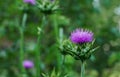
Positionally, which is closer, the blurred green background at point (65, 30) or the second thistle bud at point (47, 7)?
the second thistle bud at point (47, 7)

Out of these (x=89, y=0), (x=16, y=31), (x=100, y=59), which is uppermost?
(x=89, y=0)

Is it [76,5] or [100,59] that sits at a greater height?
[76,5]

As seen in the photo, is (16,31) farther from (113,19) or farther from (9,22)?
(113,19)

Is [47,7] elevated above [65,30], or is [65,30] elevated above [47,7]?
[47,7]

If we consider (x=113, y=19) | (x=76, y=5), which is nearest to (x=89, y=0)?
(x=76, y=5)

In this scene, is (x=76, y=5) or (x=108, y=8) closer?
(x=76, y=5)

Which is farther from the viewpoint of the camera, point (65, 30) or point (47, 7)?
point (65, 30)

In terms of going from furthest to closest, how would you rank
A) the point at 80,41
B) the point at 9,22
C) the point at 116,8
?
the point at 116,8
the point at 9,22
the point at 80,41

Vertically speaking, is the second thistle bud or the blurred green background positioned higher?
the second thistle bud

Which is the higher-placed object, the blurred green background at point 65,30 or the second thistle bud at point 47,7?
the second thistle bud at point 47,7

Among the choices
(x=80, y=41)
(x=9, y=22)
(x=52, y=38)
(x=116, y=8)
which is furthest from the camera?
(x=116, y=8)

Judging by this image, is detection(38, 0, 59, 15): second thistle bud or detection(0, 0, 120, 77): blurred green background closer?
detection(38, 0, 59, 15): second thistle bud
